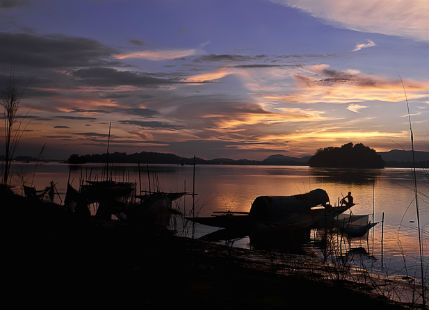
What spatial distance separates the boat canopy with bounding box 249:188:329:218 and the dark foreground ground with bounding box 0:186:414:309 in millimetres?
12195

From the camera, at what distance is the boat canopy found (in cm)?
2089

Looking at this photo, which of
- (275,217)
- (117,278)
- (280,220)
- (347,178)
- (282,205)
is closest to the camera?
(117,278)

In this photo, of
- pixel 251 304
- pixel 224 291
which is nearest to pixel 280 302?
pixel 251 304

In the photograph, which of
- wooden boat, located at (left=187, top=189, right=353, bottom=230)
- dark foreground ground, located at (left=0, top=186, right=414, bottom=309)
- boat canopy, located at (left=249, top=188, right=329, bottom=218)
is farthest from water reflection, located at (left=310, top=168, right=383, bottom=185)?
dark foreground ground, located at (left=0, top=186, right=414, bottom=309)

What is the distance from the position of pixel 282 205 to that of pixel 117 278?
53.2ft

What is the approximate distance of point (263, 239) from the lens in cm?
1830

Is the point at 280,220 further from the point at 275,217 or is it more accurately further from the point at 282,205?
the point at 282,205

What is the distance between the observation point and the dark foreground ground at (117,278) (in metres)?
5.10

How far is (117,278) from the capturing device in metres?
6.05

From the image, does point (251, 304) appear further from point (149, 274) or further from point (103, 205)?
point (103, 205)

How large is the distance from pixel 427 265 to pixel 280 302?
35.2 ft

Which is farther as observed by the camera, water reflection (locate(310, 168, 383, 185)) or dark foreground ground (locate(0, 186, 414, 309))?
water reflection (locate(310, 168, 383, 185))

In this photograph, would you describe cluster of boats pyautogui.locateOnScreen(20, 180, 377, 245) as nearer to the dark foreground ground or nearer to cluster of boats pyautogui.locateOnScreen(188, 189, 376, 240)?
cluster of boats pyautogui.locateOnScreen(188, 189, 376, 240)

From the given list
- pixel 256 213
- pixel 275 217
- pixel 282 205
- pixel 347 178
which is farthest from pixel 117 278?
pixel 347 178
